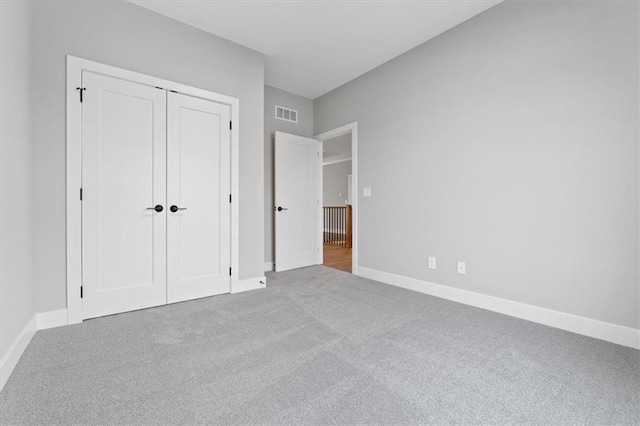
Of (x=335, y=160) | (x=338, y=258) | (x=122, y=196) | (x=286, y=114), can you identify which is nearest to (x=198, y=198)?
(x=122, y=196)

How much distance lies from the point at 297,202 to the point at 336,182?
584 centimetres

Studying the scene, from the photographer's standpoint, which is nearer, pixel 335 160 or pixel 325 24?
pixel 325 24

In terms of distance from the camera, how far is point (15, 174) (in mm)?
1760

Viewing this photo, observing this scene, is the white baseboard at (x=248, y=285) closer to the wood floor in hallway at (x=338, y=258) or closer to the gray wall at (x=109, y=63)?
the gray wall at (x=109, y=63)

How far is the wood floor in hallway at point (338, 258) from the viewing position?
4.56 m

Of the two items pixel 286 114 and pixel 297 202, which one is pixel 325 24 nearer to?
pixel 286 114

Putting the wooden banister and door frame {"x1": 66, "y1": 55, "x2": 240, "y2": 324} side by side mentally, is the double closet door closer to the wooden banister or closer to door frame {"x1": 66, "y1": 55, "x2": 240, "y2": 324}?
door frame {"x1": 66, "y1": 55, "x2": 240, "y2": 324}

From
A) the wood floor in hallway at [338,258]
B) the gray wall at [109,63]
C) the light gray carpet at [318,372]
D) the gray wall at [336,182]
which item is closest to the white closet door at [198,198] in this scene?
the gray wall at [109,63]

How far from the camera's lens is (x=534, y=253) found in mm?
2330

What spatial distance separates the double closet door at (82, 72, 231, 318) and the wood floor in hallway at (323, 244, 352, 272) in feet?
6.65

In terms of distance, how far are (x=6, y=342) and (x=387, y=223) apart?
3.44 metres

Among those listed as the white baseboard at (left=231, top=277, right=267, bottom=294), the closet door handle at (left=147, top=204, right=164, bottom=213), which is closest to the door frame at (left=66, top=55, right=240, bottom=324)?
the closet door handle at (left=147, top=204, right=164, bottom=213)

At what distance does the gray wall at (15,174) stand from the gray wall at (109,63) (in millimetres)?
99

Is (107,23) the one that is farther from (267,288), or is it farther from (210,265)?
(267,288)
